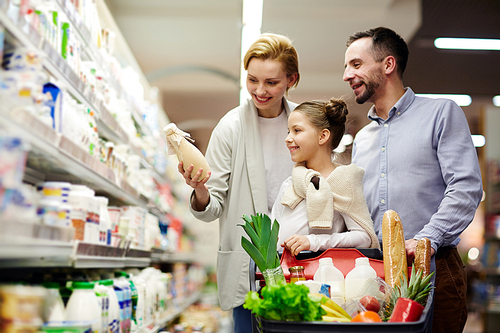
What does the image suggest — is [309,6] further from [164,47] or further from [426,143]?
[426,143]

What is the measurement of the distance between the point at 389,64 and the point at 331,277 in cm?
124

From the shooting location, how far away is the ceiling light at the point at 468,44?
5.85 m

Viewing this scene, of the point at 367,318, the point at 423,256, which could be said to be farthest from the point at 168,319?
the point at 367,318

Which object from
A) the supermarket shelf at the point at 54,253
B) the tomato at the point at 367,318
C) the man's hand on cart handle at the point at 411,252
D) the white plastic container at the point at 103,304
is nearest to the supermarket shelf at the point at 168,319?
the supermarket shelf at the point at 54,253

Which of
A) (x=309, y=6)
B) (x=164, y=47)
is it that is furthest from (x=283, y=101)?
(x=164, y=47)

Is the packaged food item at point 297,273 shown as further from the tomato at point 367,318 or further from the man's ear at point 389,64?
the man's ear at point 389,64

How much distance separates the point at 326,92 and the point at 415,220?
5.83 meters

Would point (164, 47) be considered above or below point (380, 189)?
above

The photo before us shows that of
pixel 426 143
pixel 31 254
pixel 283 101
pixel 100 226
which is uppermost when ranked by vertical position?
pixel 283 101

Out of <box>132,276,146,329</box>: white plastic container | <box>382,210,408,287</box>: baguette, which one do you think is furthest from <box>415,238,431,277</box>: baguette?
<box>132,276,146,329</box>: white plastic container

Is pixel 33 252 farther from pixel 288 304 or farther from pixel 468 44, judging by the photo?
pixel 468 44

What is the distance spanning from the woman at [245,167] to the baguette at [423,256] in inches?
33.6

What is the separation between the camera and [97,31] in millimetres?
2945

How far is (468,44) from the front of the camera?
5.99m
